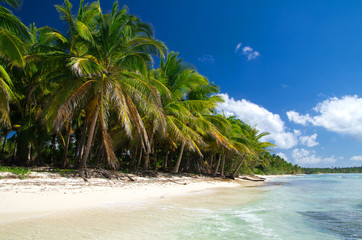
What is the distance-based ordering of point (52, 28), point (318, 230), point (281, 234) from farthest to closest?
point (52, 28) → point (318, 230) → point (281, 234)

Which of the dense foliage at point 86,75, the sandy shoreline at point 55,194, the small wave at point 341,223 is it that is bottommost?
the small wave at point 341,223

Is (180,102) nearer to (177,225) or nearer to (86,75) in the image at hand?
(86,75)

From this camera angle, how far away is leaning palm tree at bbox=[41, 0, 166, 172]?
8734 mm

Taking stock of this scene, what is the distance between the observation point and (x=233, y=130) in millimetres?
20922

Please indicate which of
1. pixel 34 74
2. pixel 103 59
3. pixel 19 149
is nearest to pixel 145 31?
pixel 103 59

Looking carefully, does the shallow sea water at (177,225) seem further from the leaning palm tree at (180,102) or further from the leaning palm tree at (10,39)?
the leaning palm tree at (180,102)

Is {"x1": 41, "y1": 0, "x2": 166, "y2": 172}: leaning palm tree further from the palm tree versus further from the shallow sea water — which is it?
the shallow sea water

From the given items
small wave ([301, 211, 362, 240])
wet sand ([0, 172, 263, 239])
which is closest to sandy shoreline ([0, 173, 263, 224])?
wet sand ([0, 172, 263, 239])

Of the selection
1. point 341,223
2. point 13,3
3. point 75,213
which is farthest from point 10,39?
point 341,223

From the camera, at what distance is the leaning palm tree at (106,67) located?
873 centimetres

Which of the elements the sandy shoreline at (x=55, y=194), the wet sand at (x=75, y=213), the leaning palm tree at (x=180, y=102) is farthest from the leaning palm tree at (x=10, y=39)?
the leaning palm tree at (x=180, y=102)

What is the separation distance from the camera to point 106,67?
9.68 m

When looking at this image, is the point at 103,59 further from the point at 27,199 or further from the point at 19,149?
the point at 19,149

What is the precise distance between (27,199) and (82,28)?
6.20 meters
